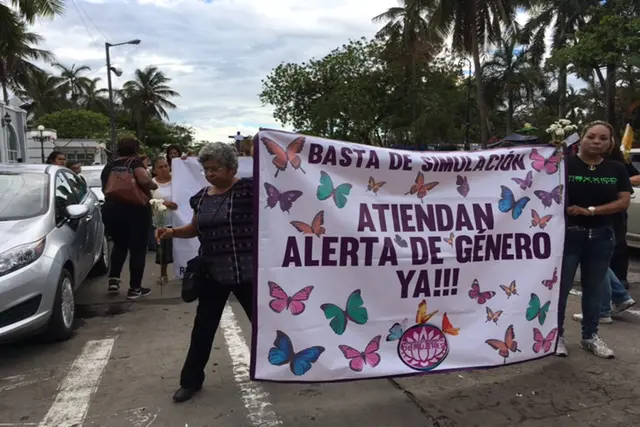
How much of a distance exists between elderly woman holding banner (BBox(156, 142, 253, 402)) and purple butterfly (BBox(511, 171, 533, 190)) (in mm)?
1762

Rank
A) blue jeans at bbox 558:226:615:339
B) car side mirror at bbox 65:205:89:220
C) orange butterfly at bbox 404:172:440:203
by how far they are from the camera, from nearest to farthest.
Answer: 1. orange butterfly at bbox 404:172:440:203
2. blue jeans at bbox 558:226:615:339
3. car side mirror at bbox 65:205:89:220

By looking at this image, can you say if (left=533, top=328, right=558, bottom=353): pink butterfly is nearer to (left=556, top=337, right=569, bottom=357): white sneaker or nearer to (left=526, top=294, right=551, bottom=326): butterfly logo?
(left=526, top=294, right=551, bottom=326): butterfly logo

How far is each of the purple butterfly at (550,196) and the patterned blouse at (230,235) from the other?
1.94 metres

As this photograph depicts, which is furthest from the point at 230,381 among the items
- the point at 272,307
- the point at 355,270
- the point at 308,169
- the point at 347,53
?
the point at 347,53

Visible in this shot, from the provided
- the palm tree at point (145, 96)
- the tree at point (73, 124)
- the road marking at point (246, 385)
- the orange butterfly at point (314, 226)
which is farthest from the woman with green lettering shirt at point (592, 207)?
the palm tree at point (145, 96)

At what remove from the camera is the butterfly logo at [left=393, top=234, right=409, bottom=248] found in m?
3.19

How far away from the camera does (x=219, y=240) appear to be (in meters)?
3.20

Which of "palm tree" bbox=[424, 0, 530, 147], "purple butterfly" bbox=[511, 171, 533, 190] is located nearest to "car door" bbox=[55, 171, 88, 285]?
"purple butterfly" bbox=[511, 171, 533, 190]

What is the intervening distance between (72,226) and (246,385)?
2.57 meters

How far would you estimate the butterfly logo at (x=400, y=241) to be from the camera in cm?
319

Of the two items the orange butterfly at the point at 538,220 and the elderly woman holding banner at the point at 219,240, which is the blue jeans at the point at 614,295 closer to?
the orange butterfly at the point at 538,220

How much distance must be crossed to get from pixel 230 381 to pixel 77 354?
1.43 m

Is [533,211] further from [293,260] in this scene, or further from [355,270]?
[293,260]

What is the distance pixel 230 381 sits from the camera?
3717mm
